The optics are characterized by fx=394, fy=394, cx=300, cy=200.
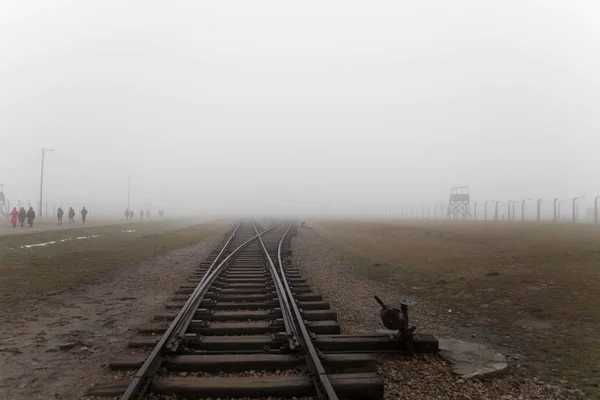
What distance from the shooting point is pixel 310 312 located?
24.3 ft

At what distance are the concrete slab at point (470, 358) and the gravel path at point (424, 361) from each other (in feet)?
0.43

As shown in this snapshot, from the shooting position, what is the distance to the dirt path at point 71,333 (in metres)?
4.92

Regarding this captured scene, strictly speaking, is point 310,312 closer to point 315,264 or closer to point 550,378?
point 550,378

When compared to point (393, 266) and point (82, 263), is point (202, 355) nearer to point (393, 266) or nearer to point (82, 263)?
point (393, 266)

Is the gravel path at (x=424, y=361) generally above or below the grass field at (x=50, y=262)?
above

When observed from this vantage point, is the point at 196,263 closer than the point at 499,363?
No

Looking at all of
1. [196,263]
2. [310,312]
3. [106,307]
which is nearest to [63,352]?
[106,307]

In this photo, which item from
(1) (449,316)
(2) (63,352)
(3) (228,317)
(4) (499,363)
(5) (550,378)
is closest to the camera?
(5) (550,378)

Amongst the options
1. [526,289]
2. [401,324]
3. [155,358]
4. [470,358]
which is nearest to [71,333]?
[155,358]

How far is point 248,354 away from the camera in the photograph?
554 centimetres

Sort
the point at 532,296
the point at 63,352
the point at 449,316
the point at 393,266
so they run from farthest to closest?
the point at 393,266, the point at 532,296, the point at 449,316, the point at 63,352

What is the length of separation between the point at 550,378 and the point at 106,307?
27.9 feet

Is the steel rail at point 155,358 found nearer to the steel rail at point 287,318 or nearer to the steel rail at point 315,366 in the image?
the steel rail at point 287,318

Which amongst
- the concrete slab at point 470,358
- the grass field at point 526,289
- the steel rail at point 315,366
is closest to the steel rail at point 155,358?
the steel rail at point 315,366
